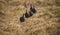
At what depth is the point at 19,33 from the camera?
2055 mm

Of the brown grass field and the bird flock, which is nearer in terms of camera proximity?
the brown grass field

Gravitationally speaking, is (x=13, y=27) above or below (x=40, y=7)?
below

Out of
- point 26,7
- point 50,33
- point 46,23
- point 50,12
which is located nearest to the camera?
point 50,33

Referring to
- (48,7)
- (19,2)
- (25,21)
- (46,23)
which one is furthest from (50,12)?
(19,2)

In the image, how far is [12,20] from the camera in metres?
2.28

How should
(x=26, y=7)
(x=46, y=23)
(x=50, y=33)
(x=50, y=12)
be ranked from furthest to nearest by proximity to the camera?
(x=26, y=7), (x=50, y=12), (x=46, y=23), (x=50, y=33)

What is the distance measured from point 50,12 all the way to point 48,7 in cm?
14

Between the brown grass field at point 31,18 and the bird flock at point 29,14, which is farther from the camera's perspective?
the bird flock at point 29,14

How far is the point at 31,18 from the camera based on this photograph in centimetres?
231

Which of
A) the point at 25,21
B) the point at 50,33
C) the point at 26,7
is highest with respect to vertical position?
the point at 26,7

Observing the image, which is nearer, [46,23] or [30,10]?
[46,23]

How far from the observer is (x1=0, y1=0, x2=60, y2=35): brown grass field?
2084mm

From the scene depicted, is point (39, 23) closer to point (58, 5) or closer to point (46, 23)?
point (46, 23)

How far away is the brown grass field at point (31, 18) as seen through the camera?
208 cm
